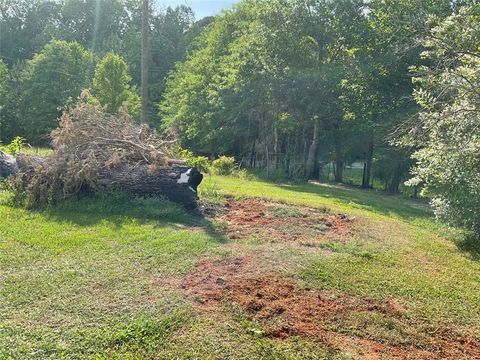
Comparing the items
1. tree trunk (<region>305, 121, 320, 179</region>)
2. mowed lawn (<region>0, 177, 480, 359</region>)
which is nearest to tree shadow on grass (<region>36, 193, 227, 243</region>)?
mowed lawn (<region>0, 177, 480, 359</region>)

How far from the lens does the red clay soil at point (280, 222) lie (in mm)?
6605

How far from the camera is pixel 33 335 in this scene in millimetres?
3254

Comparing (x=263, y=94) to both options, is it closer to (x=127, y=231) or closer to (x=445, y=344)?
(x=127, y=231)

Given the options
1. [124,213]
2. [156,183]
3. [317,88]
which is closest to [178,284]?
[124,213]

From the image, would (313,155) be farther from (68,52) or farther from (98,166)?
(68,52)

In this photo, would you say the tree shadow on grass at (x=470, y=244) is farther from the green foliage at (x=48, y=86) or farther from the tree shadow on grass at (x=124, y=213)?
the green foliage at (x=48, y=86)

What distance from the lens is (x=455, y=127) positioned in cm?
697

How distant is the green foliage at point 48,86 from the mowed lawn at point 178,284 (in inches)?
926

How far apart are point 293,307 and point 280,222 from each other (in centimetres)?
358

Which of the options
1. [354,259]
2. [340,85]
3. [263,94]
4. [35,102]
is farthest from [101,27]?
[354,259]

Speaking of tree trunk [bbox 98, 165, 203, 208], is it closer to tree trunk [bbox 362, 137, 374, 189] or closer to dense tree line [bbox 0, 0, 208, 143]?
dense tree line [bbox 0, 0, 208, 143]

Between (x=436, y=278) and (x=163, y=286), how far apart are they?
3446 mm

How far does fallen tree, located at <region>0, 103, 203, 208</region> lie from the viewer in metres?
7.56

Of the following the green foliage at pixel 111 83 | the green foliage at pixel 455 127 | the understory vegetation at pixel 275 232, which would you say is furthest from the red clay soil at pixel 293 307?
the green foliage at pixel 111 83
